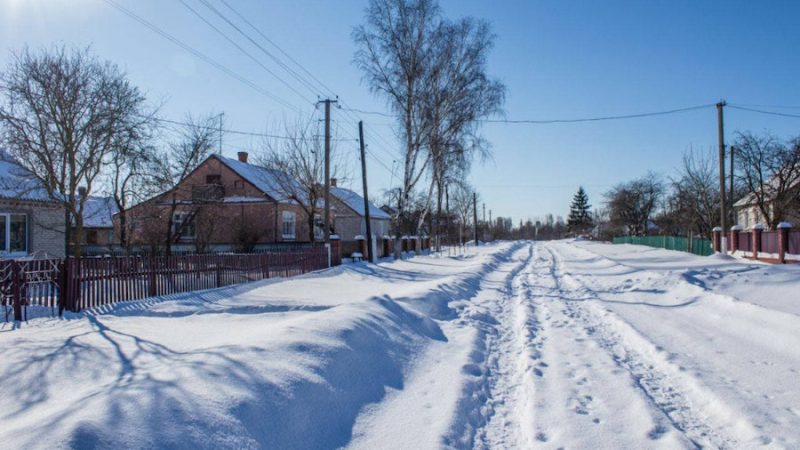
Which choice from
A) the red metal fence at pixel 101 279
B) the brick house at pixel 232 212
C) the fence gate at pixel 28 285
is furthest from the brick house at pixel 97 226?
the fence gate at pixel 28 285

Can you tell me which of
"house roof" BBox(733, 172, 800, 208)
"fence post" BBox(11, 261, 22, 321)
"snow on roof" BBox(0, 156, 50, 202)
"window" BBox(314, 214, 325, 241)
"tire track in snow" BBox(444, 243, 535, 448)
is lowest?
"tire track in snow" BBox(444, 243, 535, 448)

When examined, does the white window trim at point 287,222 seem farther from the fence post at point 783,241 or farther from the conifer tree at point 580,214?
the conifer tree at point 580,214

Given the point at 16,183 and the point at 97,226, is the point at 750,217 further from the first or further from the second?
the point at 97,226

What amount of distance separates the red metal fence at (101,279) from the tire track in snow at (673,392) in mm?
9545

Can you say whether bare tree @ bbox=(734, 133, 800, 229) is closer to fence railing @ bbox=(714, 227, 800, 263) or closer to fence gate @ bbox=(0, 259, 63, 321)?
fence railing @ bbox=(714, 227, 800, 263)

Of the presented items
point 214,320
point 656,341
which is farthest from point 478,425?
point 214,320

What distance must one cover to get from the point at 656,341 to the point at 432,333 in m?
3.12

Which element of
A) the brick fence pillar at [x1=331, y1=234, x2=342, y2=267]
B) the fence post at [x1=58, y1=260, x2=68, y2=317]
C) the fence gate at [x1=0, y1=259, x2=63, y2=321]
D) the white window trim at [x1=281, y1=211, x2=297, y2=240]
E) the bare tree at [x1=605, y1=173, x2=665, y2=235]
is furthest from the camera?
the bare tree at [x1=605, y1=173, x2=665, y2=235]

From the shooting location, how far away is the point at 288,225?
35469 millimetres

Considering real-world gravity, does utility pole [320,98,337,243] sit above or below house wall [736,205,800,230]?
above

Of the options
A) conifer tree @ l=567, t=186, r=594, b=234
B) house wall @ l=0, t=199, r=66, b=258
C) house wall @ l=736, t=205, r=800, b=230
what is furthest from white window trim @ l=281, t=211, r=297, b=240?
conifer tree @ l=567, t=186, r=594, b=234

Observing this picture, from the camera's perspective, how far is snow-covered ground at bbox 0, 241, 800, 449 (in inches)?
144

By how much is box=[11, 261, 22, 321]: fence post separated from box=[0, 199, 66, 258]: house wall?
10220 millimetres

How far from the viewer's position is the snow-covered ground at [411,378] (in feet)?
12.0
